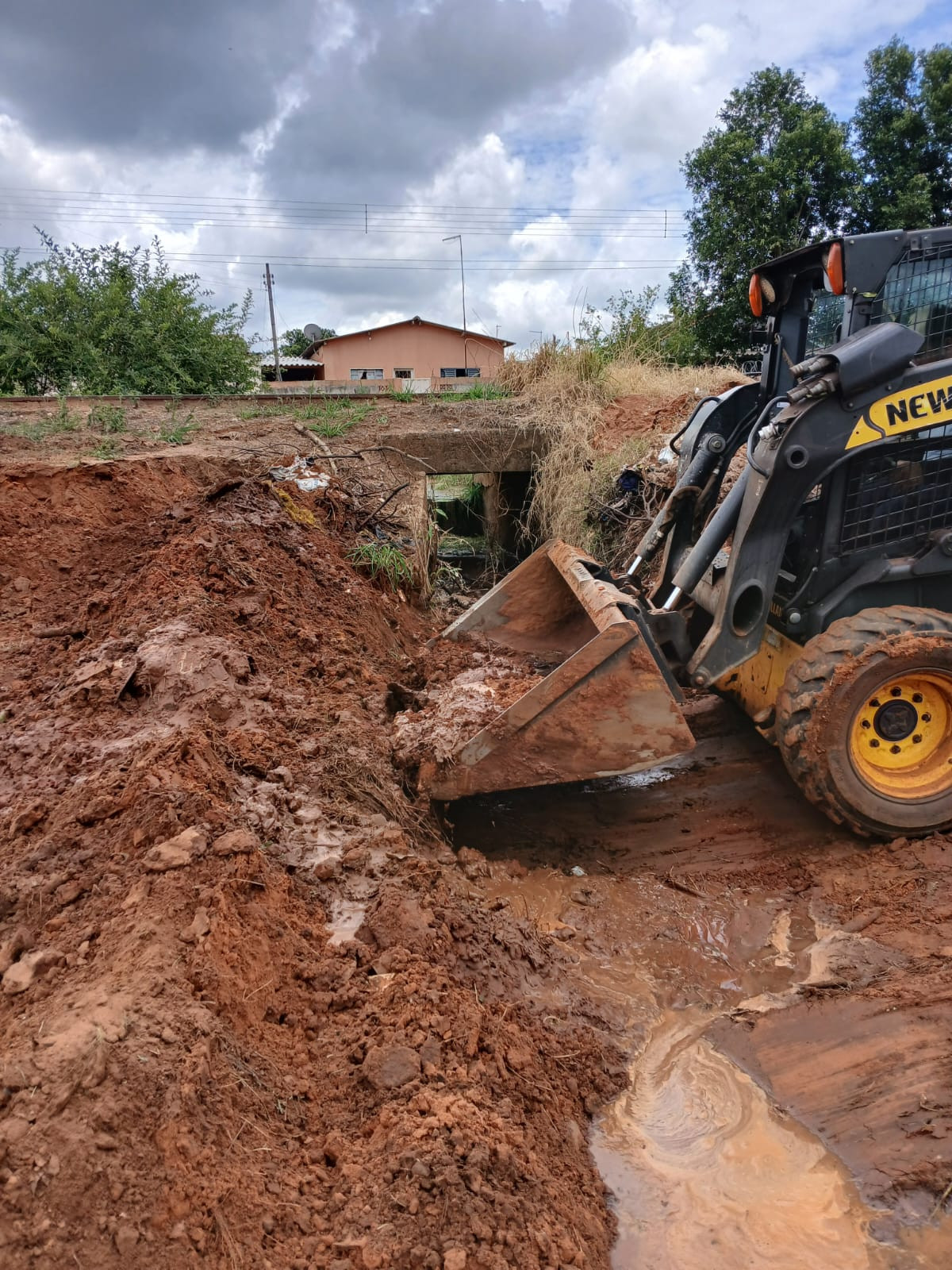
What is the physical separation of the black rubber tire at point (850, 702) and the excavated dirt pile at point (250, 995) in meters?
1.56

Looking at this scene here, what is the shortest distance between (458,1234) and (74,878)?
1.66m

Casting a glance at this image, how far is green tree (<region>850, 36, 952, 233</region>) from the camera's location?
1631 centimetres

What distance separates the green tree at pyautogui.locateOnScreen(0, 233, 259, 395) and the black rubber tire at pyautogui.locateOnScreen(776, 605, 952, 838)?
1007 cm

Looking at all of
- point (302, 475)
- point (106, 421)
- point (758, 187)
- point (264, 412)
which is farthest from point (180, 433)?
point (758, 187)

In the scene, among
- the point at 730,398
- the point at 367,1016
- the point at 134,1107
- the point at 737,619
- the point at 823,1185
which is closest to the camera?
the point at 134,1107

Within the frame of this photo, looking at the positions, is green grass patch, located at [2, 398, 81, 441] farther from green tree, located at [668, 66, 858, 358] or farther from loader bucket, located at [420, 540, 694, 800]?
green tree, located at [668, 66, 858, 358]

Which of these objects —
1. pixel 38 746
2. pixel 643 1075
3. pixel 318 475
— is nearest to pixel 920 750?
pixel 643 1075

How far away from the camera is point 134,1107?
1.89 m

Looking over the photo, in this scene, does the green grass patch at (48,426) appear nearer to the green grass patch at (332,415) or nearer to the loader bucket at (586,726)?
the green grass patch at (332,415)

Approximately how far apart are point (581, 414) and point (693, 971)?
7.85 metres

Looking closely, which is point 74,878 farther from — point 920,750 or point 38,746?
point 920,750

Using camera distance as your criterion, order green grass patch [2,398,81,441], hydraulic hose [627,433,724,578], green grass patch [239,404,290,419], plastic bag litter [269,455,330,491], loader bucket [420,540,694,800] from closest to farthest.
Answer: loader bucket [420,540,694,800]
hydraulic hose [627,433,724,578]
plastic bag litter [269,455,330,491]
green grass patch [2,398,81,441]
green grass patch [239,404,290,419]

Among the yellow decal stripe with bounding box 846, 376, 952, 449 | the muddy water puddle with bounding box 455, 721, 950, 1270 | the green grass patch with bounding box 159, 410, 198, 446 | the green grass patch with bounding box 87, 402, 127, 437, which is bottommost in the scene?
the muddy water puddle with bounding box 455, 721, 950, 1270

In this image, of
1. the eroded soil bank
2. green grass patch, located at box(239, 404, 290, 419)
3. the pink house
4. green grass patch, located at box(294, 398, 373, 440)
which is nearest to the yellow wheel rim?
the eroded soil bank
